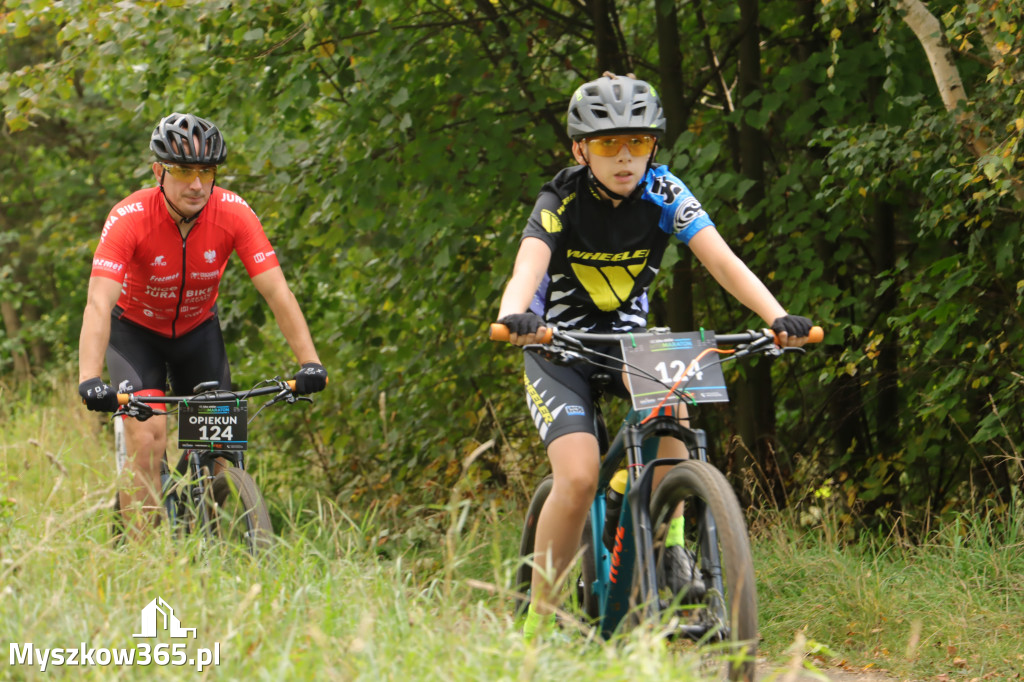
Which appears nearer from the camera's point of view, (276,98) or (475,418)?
(276,98)

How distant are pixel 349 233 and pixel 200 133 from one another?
2.64 m

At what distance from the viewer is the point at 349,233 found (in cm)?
740

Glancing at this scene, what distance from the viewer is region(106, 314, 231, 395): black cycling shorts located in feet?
16.5

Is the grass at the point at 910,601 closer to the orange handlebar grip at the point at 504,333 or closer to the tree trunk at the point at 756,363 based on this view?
the tree trunk at the point at 756,363

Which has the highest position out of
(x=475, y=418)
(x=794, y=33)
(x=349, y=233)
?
(x=794, y=33)

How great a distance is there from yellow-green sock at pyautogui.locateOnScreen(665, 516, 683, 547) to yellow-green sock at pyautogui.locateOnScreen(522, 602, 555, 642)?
0.49m

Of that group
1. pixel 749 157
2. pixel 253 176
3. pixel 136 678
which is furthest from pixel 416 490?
pixel 136 678

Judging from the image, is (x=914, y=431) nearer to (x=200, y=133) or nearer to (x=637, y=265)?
(x=637, y=265)

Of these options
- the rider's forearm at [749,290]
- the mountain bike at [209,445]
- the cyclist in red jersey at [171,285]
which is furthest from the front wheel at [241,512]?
the rider's forearm at [749,290]

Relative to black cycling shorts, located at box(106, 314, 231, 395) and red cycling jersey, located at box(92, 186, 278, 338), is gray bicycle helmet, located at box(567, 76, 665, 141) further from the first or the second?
black cycling shorts, located at box(106, 314, 231, 395)

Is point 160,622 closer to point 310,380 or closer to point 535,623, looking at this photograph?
point 535,623

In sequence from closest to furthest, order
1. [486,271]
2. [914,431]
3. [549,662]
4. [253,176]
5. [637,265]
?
[549,662]
[637,265]
[914,431]
[486,271]
[253,176]

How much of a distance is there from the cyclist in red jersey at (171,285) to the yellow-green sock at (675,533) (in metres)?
1.90

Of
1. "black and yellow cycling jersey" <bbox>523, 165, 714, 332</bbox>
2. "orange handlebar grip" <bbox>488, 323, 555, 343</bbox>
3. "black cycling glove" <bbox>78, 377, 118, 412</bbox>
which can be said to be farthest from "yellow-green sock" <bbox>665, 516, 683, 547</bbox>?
"black cycling glove" <bbox>78, 377, 118, 412</bbox>
